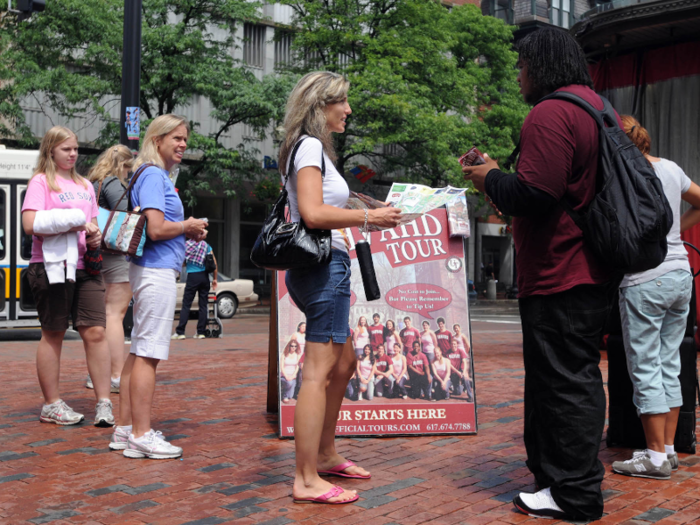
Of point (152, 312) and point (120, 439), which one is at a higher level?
point (152, 312)

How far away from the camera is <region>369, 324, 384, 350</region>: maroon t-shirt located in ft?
17.1

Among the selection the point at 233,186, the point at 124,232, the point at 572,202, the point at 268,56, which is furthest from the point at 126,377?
the point at 268,56

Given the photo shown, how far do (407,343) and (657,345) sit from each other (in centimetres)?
158

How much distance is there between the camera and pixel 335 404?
13.0ft

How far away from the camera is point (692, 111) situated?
10.1m

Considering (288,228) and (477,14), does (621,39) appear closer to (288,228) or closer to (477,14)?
(288,228)

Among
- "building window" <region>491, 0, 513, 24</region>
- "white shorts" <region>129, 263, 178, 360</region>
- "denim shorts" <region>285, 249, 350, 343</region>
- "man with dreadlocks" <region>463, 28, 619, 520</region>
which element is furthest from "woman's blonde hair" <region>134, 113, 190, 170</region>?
"building window" <region>491, 0, 513, 24</region>

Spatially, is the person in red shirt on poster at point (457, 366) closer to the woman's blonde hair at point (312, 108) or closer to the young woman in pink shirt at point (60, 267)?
the woman's blonde hair at point (312, 108)

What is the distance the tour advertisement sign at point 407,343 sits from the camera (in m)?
5.05

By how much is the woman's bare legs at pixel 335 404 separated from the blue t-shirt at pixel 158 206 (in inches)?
51.9

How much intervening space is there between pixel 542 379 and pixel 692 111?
789 cm

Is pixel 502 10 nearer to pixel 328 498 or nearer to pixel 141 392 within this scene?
pixel 141 392

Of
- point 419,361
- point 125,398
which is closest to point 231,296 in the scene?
point 419,361

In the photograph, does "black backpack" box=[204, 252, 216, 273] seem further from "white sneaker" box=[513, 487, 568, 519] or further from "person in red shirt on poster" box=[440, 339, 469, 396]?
"white sneaker" box=[513, 487, 568, 519]
